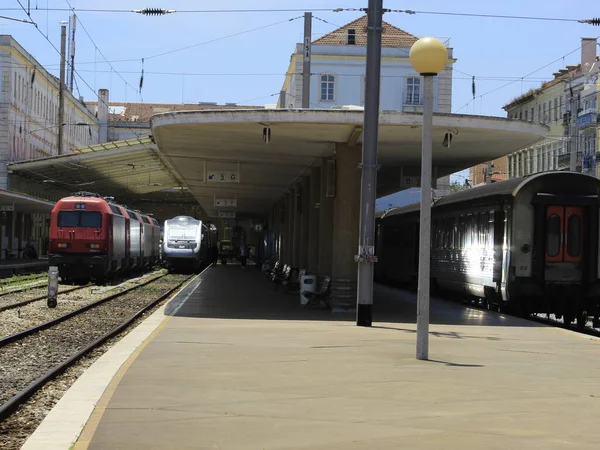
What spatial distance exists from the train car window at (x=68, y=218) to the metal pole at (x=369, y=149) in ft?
66.5

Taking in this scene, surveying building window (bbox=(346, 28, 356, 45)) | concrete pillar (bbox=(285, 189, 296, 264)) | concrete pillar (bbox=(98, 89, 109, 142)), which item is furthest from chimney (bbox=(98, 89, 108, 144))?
concrete pillar (bbox=(285, 189, 296, 264))

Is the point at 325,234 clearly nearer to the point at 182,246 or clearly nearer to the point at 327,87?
the point at 182,246

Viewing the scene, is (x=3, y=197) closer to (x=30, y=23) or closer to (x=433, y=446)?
(x=30, y=23)

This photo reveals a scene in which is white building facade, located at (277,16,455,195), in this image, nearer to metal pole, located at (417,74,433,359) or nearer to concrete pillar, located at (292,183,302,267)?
concrete pillar, located at (292,183,302,267)

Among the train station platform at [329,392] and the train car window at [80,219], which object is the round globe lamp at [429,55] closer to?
the train station platform at [329,392]

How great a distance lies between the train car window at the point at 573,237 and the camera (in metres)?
21.6

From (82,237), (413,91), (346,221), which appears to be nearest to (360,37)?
(413,91)

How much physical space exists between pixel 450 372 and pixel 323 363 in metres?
1.55

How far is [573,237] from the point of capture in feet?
70.9

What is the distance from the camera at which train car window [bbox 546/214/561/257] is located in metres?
21.5

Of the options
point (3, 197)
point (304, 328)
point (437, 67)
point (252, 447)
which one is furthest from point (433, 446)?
point (3, 197)

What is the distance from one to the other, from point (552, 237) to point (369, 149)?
Answer: 17.2 ft

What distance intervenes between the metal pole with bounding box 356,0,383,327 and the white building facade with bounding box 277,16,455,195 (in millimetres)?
57150


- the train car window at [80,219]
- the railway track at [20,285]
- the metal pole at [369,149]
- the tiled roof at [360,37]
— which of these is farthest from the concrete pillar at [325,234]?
the tiled roof at [360,37]
